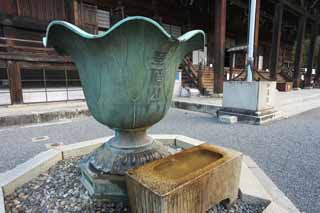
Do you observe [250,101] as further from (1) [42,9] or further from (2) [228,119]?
(1) [42,9]

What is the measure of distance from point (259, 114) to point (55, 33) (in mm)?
4224

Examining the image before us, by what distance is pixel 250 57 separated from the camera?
461cm

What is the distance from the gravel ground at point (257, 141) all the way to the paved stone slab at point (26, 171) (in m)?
0.69

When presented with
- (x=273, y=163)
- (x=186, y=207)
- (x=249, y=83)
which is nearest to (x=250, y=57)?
(x=249, y=83)

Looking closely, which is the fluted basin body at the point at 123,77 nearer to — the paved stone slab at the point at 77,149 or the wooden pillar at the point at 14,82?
the paved stone slab at the point at 77,149

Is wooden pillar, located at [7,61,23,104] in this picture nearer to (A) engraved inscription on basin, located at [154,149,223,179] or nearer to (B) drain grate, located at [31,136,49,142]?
(B) drain grate, located at [31,136,49,142]

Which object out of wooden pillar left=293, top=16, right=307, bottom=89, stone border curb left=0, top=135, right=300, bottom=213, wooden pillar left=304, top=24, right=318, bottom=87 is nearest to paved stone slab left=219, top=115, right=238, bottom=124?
stone border curb left=0, top=135, right=300, bottom=213

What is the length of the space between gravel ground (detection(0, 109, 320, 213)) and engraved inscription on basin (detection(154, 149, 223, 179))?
85cm

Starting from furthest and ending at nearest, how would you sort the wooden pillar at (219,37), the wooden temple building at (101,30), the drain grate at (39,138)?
the wooden pillar at (219,37) < the wooden temple building at (101,30) < the drain grate at (39,138)

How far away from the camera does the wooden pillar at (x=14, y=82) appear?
17.8 feet

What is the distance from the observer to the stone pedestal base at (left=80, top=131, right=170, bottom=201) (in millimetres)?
1459

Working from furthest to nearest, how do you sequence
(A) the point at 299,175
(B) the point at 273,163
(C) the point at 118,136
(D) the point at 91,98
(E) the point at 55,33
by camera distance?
(B) the point at 273,163, (A) the point at 299,175, (C) the point at 118,136, (D) the point at 91,98, (E) the point at 55,33

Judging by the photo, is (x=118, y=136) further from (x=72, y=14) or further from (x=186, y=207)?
(x=72, y=14)

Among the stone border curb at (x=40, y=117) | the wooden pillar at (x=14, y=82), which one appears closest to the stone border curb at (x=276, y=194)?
the stone border curb at (x=40, y=117)
